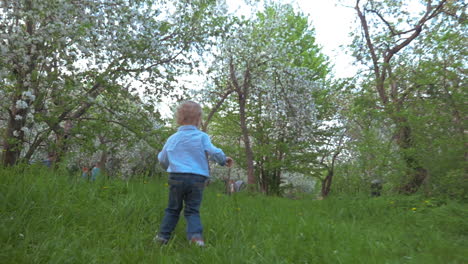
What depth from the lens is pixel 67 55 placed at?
20.5 feet

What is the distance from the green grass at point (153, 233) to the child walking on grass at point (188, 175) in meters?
0.20

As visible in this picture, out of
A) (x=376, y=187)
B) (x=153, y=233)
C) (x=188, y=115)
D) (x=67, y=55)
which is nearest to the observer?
(x=153, y=233)

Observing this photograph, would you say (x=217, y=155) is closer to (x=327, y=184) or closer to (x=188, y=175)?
(x=188, y=175)

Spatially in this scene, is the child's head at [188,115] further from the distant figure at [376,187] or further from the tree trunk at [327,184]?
the tree trunk at [327,184]

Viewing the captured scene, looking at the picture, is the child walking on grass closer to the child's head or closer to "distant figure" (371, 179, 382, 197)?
the child's head

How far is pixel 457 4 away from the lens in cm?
984

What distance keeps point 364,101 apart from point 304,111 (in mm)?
4455

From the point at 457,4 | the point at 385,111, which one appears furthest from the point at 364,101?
the point at 457,4

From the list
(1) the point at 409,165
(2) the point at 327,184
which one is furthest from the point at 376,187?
(2) the point at 327,184

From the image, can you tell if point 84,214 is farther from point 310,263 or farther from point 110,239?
point 310,263

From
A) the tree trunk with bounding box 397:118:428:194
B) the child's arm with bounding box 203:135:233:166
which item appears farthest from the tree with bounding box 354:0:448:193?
the child's arm with bounding box 203:135:233:166

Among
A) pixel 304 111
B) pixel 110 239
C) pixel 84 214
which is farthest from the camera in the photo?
pixel 304 111

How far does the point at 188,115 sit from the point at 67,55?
3827 millimetres

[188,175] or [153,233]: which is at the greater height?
[188,175]
